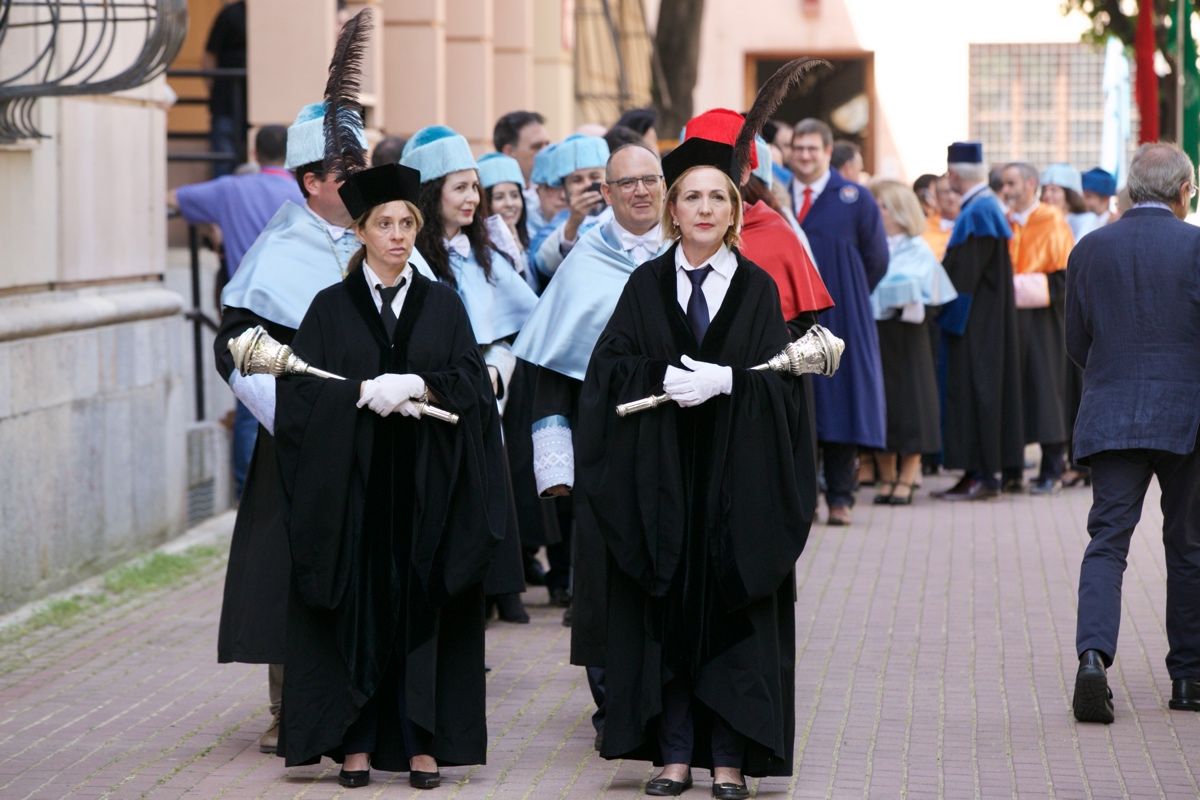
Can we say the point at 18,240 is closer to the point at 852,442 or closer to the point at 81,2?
the point at 81,2

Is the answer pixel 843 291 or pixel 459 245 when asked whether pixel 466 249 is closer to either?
pixel 459 245

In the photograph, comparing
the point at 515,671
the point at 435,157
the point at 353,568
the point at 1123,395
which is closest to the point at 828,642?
the point at 515,671

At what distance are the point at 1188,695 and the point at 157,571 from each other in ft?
16.9

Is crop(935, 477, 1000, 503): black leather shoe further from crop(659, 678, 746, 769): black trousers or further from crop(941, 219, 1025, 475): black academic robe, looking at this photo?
crop(659, 678, 746, 769): black trousers

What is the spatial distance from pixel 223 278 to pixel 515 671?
4.68 m

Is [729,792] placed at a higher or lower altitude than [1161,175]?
lower

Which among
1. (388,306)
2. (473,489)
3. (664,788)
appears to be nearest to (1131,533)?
(664,788)

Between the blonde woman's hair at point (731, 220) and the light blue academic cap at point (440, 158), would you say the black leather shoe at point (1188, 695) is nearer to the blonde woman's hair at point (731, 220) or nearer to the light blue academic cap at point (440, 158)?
the blonde woman's hair at point (731, 220)

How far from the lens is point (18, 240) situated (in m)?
9.73

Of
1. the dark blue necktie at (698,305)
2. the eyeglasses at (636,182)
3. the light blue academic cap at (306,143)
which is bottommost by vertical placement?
the dark blue necktie at (698,305)

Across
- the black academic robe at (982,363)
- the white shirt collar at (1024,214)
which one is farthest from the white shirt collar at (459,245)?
the white shirt collar at (1024,214)

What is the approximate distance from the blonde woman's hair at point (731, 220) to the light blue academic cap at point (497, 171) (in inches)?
136

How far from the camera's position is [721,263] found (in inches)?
246

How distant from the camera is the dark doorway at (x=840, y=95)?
1419 inches
